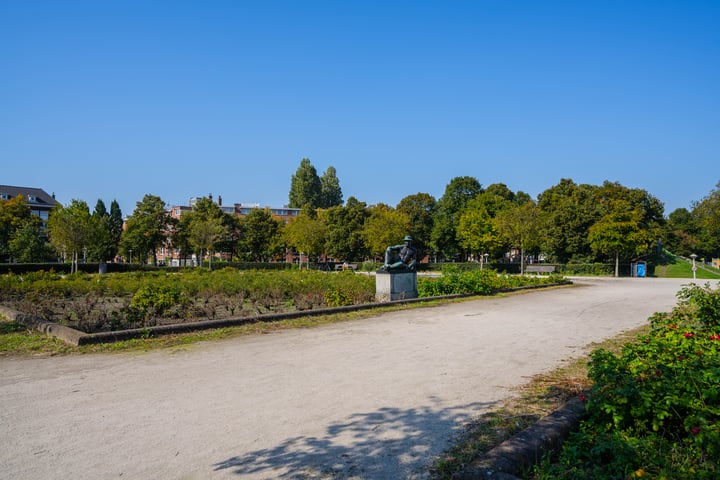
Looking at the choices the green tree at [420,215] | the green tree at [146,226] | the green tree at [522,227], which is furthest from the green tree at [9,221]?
the green tree at [522,227]

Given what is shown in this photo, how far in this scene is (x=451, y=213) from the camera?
67.0 metres

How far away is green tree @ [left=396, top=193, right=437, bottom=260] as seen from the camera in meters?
64.3

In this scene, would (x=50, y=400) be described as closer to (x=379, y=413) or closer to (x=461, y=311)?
(x=379, y=413)

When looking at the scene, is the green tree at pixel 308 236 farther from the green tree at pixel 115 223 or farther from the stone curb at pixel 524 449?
the stone curb at pixel 524 449

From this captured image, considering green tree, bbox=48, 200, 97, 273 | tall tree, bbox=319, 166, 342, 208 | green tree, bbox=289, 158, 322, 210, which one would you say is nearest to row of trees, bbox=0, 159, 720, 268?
green tree, bbox=48, 200, 97, 273

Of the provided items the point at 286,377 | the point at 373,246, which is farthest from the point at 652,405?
the point at 373,246

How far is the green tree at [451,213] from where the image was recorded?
63.2 metres

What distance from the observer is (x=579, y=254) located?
158 ft

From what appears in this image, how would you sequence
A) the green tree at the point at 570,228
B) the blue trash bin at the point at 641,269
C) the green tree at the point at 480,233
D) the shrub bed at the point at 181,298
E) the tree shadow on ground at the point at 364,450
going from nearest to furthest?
the tree shadow on ground at the point at 364,450 < the shrub bed at the point at 181,298 < the blue trash bin at the point at 641,269 < the green tree at the point at 480,233 < the green tree at the point at 570,228

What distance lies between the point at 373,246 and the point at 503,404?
44.4 m

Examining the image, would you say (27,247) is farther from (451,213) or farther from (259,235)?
(451,213)

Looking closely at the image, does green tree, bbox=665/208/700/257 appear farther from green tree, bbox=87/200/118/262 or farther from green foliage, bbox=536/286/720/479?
green foliage, bbox=536/286/720/479

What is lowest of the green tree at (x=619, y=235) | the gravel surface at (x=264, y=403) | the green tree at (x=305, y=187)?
the gravel surface at (x=264, y=403)

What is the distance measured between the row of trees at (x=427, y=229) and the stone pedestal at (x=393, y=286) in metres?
30.0
